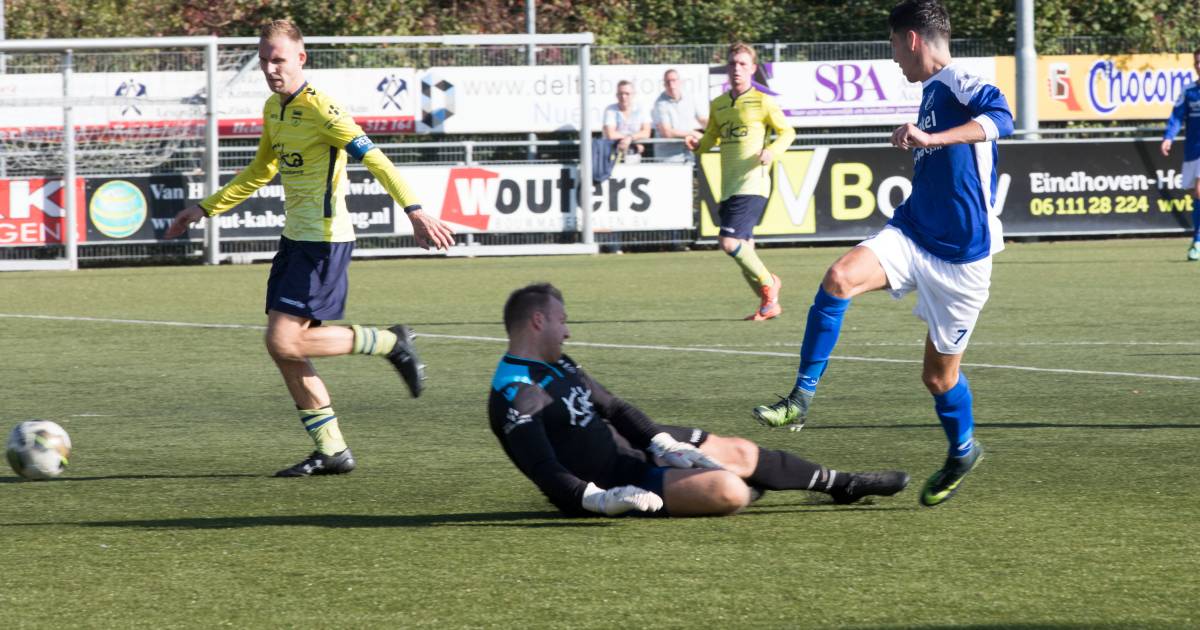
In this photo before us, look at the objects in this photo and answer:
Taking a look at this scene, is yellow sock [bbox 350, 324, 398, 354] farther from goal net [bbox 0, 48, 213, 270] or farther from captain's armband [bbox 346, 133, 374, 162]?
goal net [bbox 0, 48, 213, 270]

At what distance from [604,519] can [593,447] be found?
1.16 ft

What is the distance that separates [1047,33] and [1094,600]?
27.0m

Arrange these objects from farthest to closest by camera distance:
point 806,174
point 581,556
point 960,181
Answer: point 806,174
point 960,181
point 581,556

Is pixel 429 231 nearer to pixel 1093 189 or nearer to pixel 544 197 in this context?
pixel 544 197

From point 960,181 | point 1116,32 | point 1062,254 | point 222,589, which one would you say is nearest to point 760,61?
point 1062,254

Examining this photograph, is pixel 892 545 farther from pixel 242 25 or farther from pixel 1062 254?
pixel 242 25

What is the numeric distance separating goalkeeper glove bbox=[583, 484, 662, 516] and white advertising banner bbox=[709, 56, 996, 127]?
19490mm

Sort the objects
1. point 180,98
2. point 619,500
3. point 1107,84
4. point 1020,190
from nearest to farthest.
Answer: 1. point 619,500
2. point 180,98
3. point 1020,190
4. point 1107,84

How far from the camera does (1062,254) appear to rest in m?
20.7

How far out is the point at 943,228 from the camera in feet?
21.1

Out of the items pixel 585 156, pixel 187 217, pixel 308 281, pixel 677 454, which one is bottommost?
pixel 677 454

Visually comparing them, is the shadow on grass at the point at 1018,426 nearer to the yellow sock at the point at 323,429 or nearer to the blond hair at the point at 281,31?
the yellow sock at the point at 323,429

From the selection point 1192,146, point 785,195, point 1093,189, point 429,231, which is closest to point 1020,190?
point 1093,189

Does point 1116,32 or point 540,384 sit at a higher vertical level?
point 1116,32
